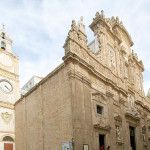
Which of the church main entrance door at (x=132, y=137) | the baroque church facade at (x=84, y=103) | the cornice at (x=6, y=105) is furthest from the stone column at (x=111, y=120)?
the cornice at (x=6, y=105)

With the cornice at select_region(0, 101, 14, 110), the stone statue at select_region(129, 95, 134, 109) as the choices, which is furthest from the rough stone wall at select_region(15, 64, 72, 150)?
the stone statue at select_region(129, 95, 134, 109)

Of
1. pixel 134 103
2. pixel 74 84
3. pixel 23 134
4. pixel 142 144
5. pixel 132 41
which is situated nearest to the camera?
pixel 74 84

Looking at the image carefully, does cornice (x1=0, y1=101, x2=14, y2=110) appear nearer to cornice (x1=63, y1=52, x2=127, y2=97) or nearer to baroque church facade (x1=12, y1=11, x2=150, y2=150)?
baroque church facade (x1=12, y1=11, x2=150, y2=150)

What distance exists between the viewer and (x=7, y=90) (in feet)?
69.7

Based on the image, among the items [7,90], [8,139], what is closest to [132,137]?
[8,139]

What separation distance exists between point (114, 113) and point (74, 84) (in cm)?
611

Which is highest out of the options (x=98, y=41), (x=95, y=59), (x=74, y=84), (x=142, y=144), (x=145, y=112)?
→ (x=98, y=41)

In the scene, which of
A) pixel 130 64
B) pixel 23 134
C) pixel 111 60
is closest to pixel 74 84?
pixel 111 60

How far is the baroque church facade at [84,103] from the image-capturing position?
455 inches

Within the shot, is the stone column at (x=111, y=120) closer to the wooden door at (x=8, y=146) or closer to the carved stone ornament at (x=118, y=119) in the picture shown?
the carved stone ornament at (x=118, y=119)

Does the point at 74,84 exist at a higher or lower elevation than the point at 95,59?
lower

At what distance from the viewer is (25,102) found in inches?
725

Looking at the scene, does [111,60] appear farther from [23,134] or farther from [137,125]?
[23,134]

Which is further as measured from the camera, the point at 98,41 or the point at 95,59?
the point at 98,41
